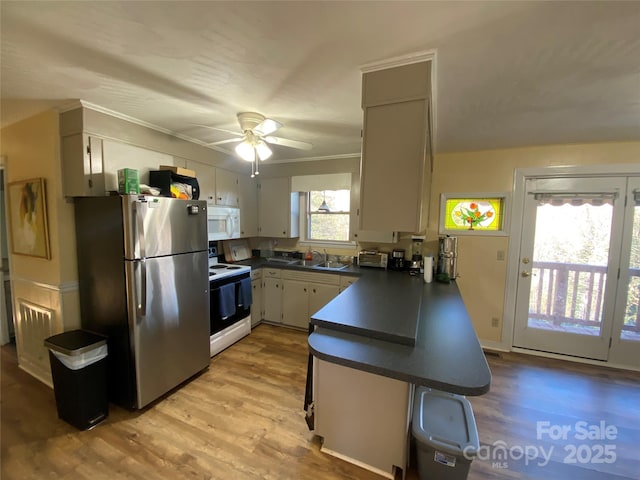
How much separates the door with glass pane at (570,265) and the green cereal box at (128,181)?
3.97m

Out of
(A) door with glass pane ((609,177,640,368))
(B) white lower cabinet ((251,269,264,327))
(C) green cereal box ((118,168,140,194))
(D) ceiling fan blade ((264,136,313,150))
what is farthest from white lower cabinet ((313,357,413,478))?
(A) door with glass pane ((609,177,640,368))

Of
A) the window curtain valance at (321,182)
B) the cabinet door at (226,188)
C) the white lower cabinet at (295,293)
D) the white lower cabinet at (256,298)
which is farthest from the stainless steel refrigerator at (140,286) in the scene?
the window curtain valance at (321,182)

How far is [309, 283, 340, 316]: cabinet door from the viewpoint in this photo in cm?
328

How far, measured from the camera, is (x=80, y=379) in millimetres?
1847

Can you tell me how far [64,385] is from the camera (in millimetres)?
1892

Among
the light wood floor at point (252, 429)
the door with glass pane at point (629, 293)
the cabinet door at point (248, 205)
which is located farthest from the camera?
the cabinet door at point (248, 205)

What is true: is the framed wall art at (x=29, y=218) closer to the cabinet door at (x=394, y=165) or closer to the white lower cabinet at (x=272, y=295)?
the white lower cabinet at (x=272, y=295)

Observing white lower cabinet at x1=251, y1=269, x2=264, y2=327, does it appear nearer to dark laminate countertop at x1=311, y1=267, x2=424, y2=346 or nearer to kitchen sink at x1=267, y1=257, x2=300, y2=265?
kitchen sink at x1=267, y1=257, x2=300, y2=265

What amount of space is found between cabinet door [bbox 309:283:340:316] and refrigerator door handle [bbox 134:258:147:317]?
1877mm

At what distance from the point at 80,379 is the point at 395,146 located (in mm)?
2637

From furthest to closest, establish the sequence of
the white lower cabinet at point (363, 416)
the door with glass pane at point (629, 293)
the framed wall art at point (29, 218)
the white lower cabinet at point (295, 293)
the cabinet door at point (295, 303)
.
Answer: the cabinet door at point (295, 303)
the white lower cabinet at point (295, 293)
the door with glass pane at point (629, 293)
the framed wall art at point (29, 218)
the white lower cabinet at point (363, 416)

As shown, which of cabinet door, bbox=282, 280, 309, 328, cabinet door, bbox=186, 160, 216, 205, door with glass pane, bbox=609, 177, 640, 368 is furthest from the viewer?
cabinet door, bbox=282, 280, 309, 328

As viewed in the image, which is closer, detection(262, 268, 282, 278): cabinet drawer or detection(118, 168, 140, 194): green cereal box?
detection(118, 168, 140, 194): green cereal box

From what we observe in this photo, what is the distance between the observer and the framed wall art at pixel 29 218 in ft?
7.33
